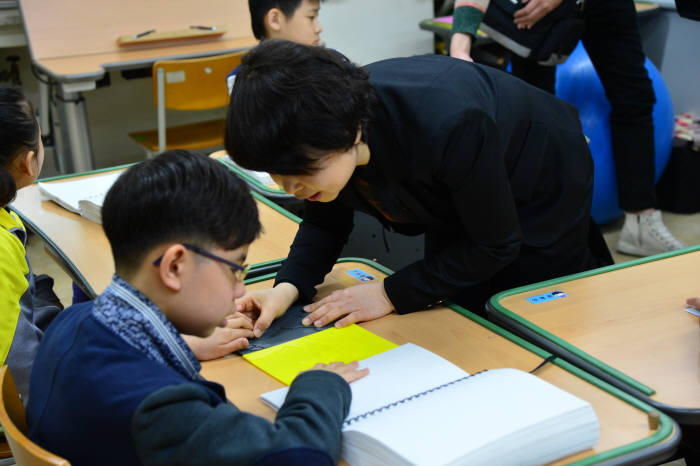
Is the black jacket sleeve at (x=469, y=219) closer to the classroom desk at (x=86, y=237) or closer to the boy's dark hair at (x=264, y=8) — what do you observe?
the classroom desk at (x=86, y=237)

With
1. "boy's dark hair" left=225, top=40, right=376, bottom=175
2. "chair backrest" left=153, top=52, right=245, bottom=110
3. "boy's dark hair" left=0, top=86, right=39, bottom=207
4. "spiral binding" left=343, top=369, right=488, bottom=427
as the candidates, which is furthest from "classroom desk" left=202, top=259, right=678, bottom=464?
"chair backrest" left=153, top=52, right=245, bottom=110

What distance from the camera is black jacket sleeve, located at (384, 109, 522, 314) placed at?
3.85 feet

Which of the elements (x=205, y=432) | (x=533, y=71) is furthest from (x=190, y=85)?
(x=205, y=432)

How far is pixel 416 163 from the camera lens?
1214 millimetres

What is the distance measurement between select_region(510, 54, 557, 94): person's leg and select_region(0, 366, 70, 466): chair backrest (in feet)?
7.51

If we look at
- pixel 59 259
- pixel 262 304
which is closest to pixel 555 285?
pixel 262 304

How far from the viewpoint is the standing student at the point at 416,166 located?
3.59 ft

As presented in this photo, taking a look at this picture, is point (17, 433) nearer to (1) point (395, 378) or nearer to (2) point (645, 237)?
(1) point (395, 378)

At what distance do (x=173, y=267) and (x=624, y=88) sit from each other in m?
2.50

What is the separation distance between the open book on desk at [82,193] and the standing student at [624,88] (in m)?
1.25

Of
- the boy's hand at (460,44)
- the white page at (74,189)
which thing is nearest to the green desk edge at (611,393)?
the white page at (74,189)

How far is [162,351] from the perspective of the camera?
2.95ft

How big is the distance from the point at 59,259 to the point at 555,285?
1109 mm

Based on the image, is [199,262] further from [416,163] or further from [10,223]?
[10,223]
